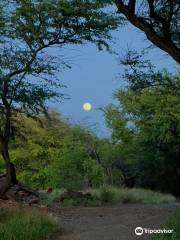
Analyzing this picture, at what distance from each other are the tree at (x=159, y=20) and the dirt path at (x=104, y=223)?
3731 mm

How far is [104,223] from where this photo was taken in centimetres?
1304

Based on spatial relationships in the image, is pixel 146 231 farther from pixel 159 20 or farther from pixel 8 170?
pixel 8 170

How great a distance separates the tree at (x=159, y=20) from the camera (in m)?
12.5

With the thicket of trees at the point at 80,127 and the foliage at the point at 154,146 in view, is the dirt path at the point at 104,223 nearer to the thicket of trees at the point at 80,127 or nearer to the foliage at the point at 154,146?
the thicket of trees at the point at 80,127

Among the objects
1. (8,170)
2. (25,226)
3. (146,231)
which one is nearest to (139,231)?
(146,231)

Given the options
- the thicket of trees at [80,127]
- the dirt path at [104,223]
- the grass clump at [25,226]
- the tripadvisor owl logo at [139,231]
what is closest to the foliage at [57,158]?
the thicket of trees at [80,127]

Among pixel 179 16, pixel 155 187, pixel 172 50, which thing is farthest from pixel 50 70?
pixel 155 187

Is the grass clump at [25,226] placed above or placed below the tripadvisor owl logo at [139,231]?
above

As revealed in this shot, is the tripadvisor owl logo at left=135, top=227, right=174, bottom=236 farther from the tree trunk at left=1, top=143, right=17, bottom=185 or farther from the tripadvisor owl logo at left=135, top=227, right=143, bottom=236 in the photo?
the tree trunk at left=1, top=143, right=17, bottom=185

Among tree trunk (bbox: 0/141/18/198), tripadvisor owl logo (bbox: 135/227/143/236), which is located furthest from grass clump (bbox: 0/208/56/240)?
tree trunk (bbox: 0/141/18/198)

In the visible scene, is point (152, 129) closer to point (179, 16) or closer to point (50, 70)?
point (50, 70)

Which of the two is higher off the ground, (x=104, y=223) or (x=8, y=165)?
(x=8, y=165)

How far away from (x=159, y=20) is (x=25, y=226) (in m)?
5.98

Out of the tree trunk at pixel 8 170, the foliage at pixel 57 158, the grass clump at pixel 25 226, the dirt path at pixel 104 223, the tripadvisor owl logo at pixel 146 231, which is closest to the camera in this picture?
the tripadvisor owl logo at pixel 146 231
